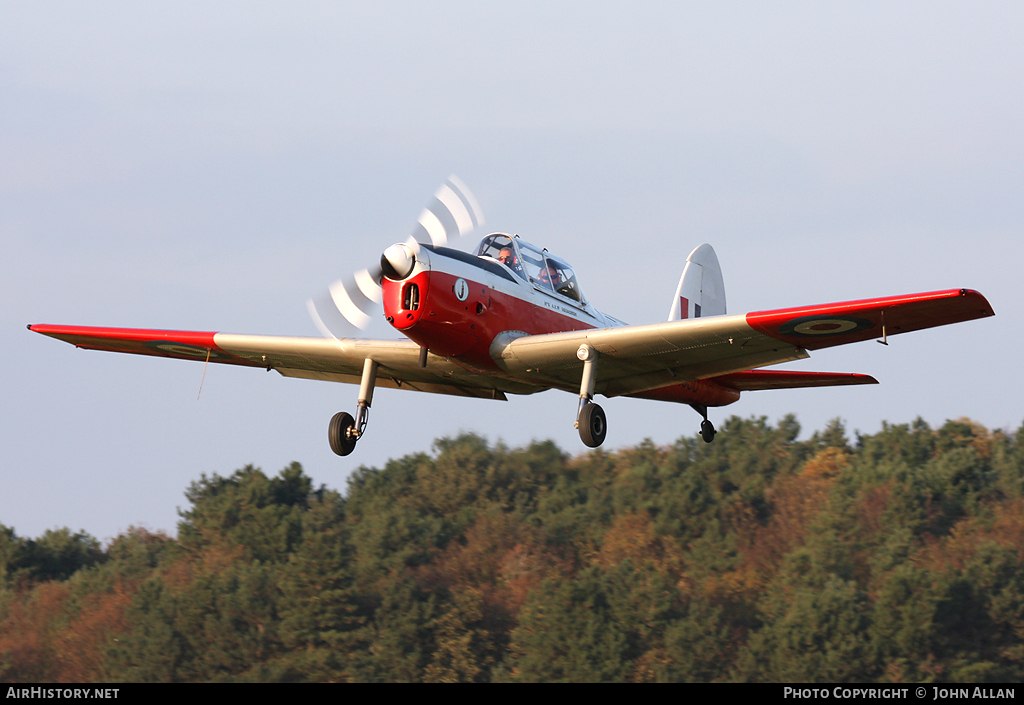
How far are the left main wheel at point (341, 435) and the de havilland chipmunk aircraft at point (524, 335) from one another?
0.02 meters

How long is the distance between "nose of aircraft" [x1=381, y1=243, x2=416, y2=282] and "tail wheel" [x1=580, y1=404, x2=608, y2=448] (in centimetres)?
276

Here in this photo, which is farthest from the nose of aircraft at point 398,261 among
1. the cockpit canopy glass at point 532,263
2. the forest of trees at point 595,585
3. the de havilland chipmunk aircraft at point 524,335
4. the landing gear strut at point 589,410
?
the forest of trees at point 595,585

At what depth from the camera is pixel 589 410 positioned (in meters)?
14.5

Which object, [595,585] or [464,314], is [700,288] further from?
[595,585]

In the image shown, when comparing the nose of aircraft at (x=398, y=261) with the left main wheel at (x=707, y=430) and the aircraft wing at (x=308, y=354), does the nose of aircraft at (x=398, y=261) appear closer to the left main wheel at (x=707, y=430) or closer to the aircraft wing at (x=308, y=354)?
the aircraft wing at (x=308, y=354)

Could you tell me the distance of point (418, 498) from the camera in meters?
59.2

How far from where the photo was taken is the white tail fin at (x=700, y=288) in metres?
19.5

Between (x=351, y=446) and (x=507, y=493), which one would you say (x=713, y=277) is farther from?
(x=507, y=493)

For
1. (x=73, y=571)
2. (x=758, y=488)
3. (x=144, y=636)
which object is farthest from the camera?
(x=73, y=571)

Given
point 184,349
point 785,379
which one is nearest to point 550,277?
point 785,379

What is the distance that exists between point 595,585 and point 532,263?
36.0 metres

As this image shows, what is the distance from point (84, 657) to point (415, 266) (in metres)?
43.3
